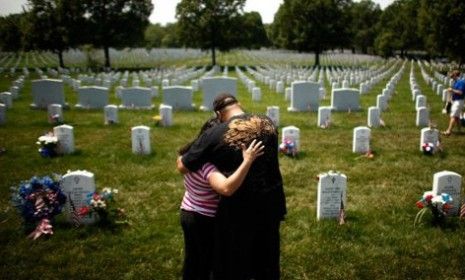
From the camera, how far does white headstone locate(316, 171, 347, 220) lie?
649 cm

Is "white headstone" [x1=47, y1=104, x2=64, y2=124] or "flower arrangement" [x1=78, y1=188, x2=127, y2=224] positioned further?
"white headstone" [x1=47, y1=104, x2=64, y2=124]

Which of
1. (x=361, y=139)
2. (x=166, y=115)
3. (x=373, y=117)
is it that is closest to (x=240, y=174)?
(x=361, y=139)

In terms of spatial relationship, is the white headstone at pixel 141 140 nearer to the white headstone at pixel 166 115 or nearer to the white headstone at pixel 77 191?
the white headstone at pixel 166 115

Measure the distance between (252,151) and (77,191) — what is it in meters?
4.07

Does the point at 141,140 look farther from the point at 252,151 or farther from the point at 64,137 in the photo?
the point at 252,151

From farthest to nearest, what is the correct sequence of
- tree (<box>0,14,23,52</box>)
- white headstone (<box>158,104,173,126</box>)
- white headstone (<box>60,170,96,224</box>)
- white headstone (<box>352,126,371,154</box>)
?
tree (<box>0,14,23,52</box>) < white headstone (<box>158,104,173,126</box>) < white headstone (<box>352,126,371,154</box>) < white headstone (<box>60,170,96,224</box>)

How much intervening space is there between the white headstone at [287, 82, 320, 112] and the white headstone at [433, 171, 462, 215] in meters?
10.7

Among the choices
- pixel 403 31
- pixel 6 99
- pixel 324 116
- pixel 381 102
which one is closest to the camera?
pixel 324 116

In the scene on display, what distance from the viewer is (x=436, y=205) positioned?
248 inches

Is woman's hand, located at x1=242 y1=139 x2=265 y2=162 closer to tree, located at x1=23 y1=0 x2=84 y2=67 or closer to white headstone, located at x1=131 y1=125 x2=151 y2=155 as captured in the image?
white headstone, located at x1=131 y1=125 x2=151 y2=155

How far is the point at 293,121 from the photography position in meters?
14.6

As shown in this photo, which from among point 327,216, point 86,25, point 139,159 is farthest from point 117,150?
point 86,25

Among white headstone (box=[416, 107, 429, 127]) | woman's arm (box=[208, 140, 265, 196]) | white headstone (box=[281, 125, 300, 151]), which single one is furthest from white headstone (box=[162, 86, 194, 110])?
woman's arm (box=[208, 140, 265, 196])

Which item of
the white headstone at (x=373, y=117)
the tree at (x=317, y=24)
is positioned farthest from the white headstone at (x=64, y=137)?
the tree at (x=317, y=24)
